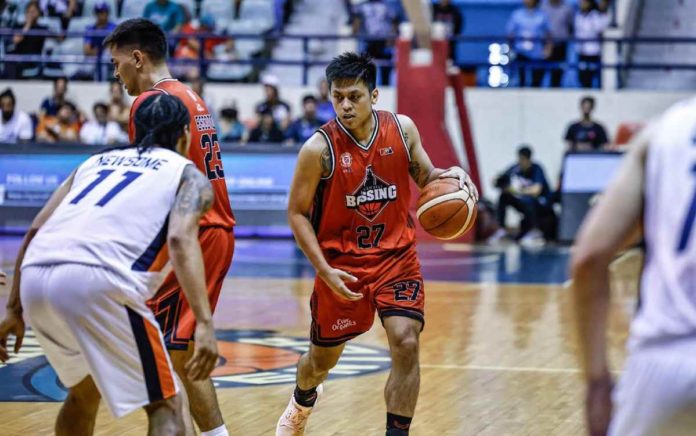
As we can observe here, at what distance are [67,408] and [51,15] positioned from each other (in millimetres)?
17425

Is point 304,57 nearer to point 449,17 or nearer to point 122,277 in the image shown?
point 449,17

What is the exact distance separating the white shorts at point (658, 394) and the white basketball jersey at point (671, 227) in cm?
4

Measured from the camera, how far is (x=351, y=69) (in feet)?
18.7

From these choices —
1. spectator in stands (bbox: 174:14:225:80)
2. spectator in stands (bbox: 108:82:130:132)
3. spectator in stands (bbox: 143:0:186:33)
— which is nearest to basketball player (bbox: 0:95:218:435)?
spectator in stands (bbox: 108:82:130:132)

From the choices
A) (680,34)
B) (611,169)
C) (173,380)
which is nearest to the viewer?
(173,380)

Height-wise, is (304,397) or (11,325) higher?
(11,325)

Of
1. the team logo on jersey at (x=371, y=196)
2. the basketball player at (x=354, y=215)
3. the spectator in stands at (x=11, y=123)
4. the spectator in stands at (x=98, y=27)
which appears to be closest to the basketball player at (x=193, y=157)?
the basketball player at (x=354, y=215)

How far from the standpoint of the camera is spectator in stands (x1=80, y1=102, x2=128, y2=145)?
17391mm

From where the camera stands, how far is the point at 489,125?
19234 millimetres

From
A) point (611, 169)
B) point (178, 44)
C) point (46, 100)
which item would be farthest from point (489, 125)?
point (46, 100)

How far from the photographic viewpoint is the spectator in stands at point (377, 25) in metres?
19.5

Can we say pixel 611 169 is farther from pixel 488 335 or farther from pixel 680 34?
pixel 488 335

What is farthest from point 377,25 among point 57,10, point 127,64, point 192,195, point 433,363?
point 192,195

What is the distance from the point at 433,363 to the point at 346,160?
275 centimetres
